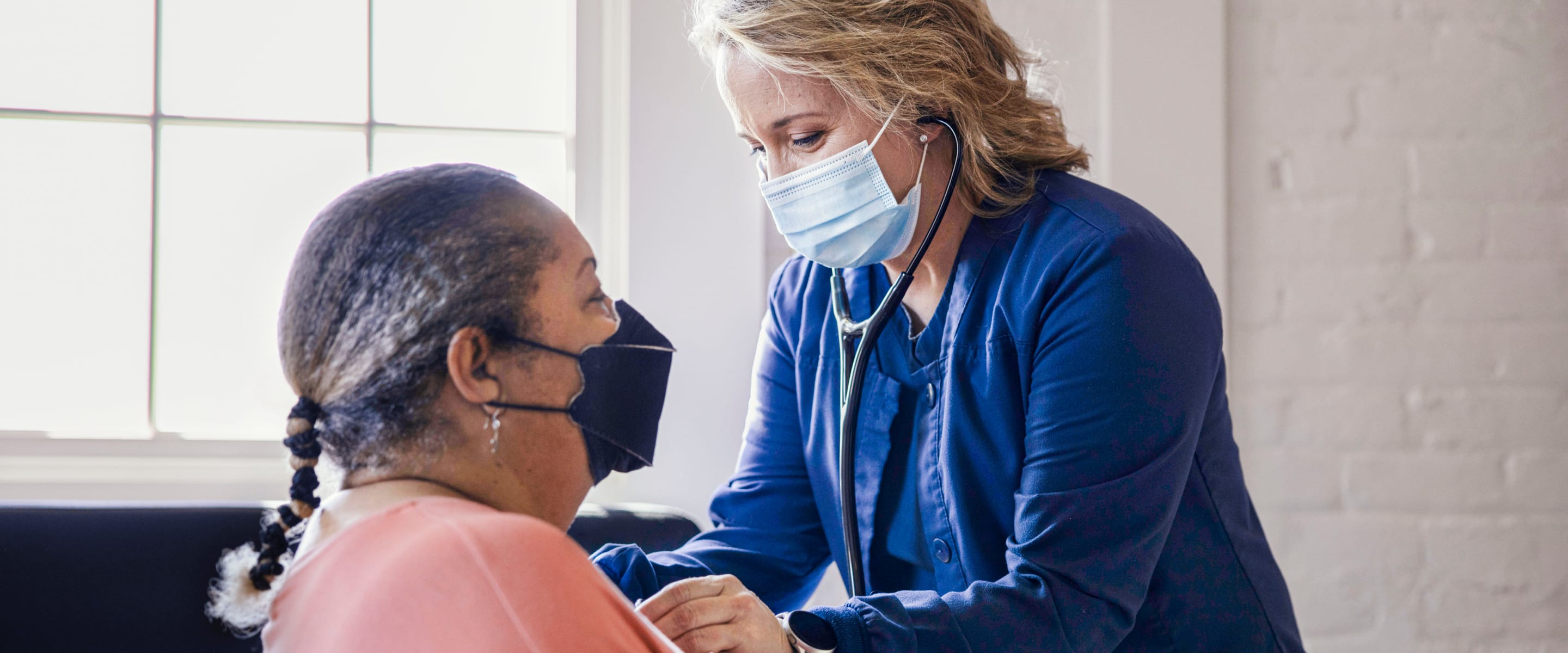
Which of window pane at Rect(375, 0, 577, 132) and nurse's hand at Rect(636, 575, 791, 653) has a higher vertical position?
window pane at Rect(375, 0, 577, 132)

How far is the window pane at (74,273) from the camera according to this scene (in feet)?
5.86

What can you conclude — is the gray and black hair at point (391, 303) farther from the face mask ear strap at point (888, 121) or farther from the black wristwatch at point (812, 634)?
the face mask ear strap at point (888, 121)

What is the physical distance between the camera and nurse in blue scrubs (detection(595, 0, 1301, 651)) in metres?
1.07

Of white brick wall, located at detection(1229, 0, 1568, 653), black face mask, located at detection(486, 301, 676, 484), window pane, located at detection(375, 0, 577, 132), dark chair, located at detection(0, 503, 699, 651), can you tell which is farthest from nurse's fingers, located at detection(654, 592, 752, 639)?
white brick wall, located at detection(1229, 0, 1568, 653)

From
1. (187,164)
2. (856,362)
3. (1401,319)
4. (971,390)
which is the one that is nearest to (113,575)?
(187,164)

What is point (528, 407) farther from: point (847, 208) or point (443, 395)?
point (847, 208)

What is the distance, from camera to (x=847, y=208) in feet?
4.08

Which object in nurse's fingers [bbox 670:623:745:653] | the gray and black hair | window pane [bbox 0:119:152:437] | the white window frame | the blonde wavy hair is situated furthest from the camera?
window pane [bbox 0:119:152:437]

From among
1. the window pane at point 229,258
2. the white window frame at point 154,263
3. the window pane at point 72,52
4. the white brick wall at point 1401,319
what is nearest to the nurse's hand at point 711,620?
the white window frame at point 154,263

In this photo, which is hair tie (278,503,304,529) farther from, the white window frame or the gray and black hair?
the white window frame

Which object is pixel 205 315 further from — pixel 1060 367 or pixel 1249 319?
pixel 1249 319

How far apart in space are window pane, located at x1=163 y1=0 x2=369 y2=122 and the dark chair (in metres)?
0.72

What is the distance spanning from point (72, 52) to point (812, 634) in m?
1.58

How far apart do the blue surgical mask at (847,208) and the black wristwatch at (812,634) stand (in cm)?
44
